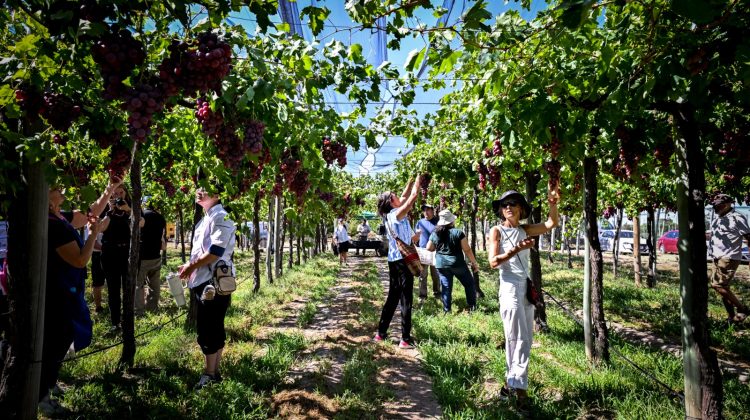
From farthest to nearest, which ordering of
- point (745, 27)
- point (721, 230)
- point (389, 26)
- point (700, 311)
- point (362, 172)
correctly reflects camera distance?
1. point (362, 172)
2. point (721, 230)
3. point (700, 311)
4. point (389, 26)
5. point (745, 27)

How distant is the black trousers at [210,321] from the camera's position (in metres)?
3.38

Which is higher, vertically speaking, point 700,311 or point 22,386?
point 700,311

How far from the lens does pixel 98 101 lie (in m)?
2.06

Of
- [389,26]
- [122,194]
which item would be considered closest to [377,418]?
[389,26]

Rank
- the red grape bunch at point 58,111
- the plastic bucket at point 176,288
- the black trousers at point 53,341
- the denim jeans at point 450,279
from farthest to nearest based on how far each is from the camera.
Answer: the denim jeans at point 450,279 → the plastic bucket at point 176,288 → the black trousers at point 53,341 → the red grape bunch at point 58,111

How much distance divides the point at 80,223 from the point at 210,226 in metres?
1.56

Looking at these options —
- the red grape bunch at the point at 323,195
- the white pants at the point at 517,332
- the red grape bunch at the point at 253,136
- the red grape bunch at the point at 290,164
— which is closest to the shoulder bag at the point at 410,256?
the red grape bunch at the point at 323,195

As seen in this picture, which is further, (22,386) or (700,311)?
(700,311)

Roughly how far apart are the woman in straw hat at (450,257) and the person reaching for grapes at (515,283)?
2852 mm

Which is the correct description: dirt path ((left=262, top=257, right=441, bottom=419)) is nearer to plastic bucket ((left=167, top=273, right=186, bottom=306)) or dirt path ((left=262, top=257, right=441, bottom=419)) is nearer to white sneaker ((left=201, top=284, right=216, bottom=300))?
white sneaker ((left=201, top=284, right=216, bottom=300))

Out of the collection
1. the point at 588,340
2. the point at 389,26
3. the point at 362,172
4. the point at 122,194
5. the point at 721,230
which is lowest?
the point at 588,340

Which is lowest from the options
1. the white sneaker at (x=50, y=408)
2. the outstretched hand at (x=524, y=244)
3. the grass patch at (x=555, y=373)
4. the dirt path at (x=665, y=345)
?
the dirt path at (x=665, y=345)

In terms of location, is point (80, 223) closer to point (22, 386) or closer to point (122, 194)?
point (122, 194)

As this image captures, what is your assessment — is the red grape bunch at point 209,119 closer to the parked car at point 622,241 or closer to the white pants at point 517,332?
the white pants at point 517,332
